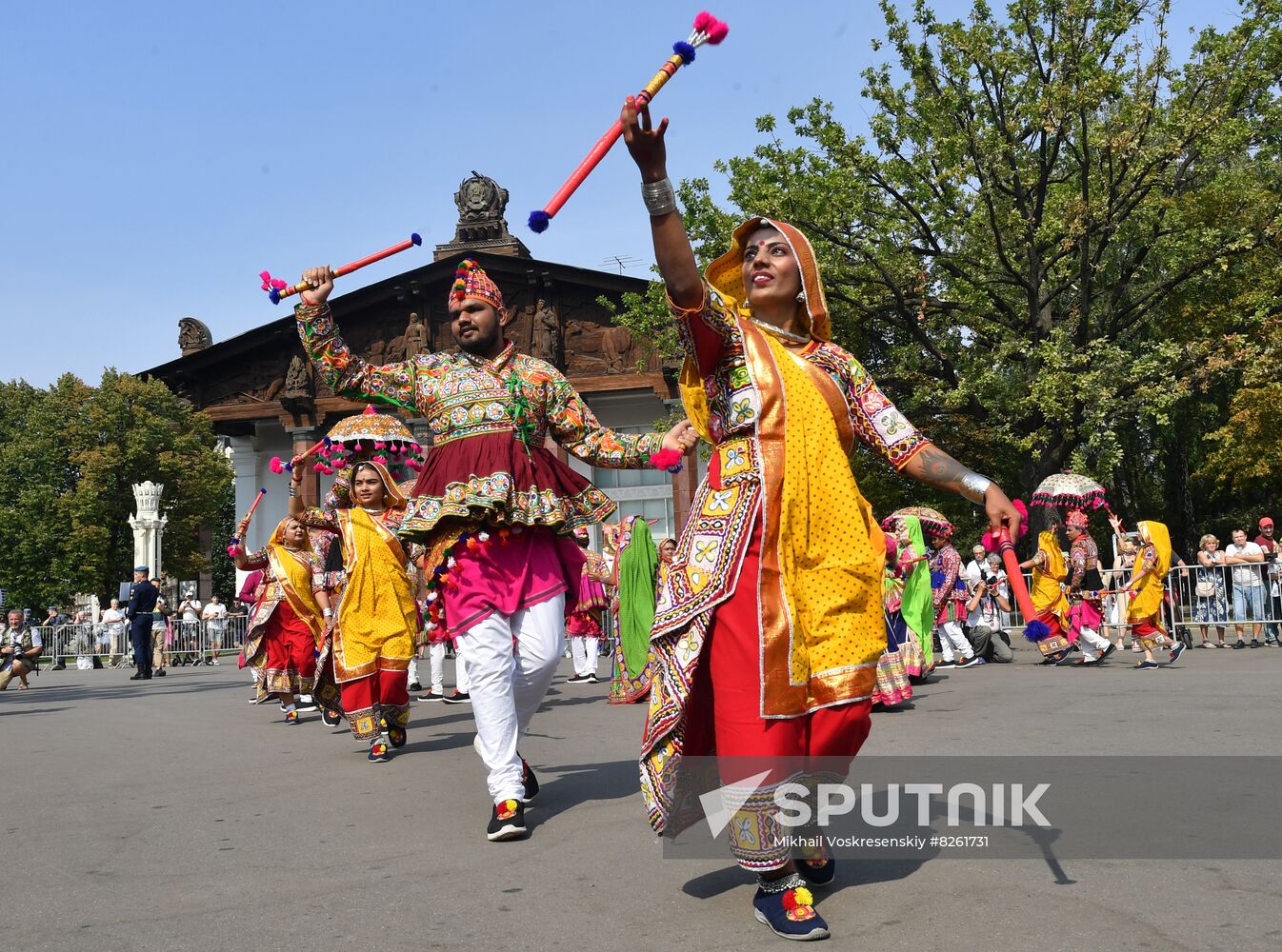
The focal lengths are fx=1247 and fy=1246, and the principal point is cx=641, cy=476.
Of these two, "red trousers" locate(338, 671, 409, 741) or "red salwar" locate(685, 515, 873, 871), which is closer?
"red salwar" locate(685, 515, 873, 871)

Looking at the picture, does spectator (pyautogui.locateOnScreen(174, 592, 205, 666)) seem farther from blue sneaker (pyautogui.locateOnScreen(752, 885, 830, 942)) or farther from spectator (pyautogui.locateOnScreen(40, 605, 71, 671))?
blue sneaker (pyautogui.locateOnScreen(752, 885, 830, 942))

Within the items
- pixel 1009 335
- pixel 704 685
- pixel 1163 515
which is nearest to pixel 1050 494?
pixel 1009 335

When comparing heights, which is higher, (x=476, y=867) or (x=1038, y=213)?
(x=1038, y=213)

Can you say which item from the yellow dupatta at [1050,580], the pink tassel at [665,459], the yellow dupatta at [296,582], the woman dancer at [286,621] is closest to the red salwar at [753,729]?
the pink tassel at [665,459]

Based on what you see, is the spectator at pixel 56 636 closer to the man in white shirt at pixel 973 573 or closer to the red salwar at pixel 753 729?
the man in white shirt at pixel 973 573

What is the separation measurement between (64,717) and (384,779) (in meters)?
7.36

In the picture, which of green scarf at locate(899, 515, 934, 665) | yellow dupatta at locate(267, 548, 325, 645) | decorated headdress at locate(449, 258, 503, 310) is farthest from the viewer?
green scarf at locate(899, 515, 934, 665)

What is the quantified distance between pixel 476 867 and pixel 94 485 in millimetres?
49836

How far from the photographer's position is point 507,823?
511cm

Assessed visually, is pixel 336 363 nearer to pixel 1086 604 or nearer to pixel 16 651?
pixel 1086 604

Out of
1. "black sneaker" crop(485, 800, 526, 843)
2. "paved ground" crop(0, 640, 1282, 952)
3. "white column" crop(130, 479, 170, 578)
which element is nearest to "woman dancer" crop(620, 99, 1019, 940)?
"paved ground" crop(0, 640, 1282, 952)

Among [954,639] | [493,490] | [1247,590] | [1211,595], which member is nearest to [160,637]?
[954,639]

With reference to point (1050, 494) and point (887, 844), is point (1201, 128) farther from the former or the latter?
point (887, 844)

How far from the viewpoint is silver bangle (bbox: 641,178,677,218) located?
3730 mm
